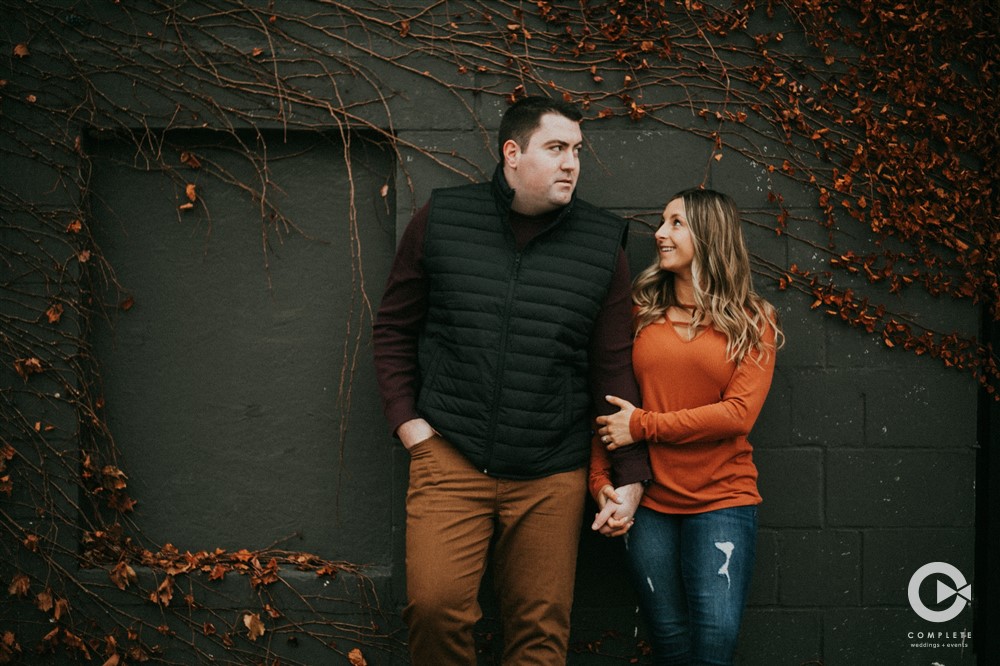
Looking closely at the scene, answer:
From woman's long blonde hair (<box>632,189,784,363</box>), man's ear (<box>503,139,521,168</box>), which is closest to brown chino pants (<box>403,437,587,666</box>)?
woman's long blonde hair (<box>632,189,784,363</box>)

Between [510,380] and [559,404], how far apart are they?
0.21 metres

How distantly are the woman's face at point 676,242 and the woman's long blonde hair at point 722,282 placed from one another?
2cm

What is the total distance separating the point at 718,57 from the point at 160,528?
3.03 metres

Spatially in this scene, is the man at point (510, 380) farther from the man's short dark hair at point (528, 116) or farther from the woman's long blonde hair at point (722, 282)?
the woman's long blonde hair at point (722, 282)

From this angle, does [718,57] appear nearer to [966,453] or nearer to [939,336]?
[939,336]

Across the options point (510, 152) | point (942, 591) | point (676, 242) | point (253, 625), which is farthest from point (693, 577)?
point (253, 625)

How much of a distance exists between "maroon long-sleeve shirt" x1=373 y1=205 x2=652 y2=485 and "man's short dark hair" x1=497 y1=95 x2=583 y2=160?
28 cm

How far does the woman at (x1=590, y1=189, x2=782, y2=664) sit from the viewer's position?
9.40 ft

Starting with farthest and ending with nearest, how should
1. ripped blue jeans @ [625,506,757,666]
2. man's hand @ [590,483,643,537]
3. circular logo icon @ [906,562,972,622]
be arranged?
circular logo icon @ [906,562,972,622] → man's hand @ [590,483,643,537] → ripped blue jeans @ [625,506,757,666]

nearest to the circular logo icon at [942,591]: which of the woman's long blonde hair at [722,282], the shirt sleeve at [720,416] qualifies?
the shirt sleeve at [720,416]

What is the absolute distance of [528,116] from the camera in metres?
2.93

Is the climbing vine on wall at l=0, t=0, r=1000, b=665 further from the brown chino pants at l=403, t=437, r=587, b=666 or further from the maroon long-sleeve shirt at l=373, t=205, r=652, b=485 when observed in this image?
the brown chino pants at l=403, t=437, r=587, b=666

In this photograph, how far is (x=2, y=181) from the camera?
11.3 feet

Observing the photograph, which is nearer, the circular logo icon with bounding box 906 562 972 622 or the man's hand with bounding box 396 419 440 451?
the man's hand with bounding box 396 419 440 451
